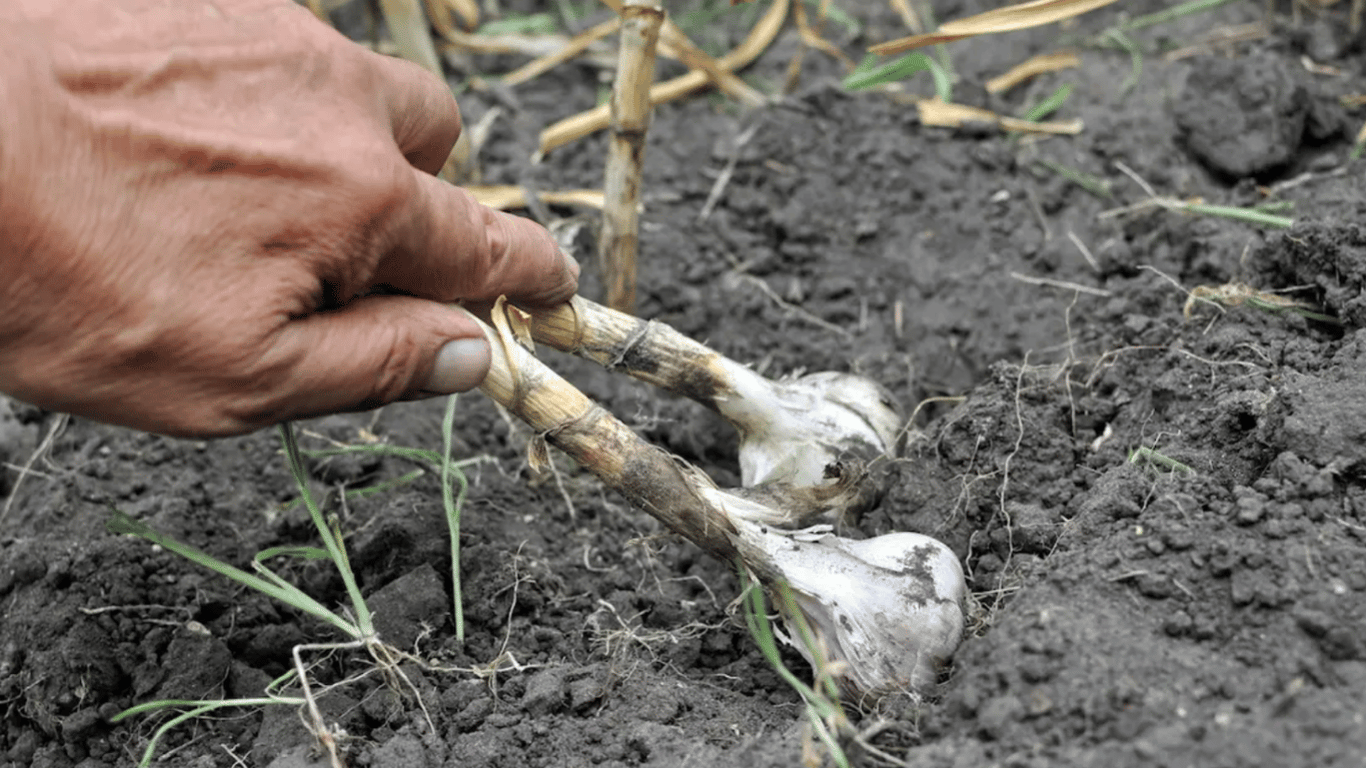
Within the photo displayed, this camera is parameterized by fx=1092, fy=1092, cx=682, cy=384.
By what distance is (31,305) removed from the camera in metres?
1.20

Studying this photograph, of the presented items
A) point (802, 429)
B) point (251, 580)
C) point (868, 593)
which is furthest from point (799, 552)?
point (251, 580)

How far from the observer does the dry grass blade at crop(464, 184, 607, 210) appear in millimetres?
2436

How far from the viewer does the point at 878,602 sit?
5.07 ft

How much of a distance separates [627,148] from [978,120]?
976 millimetres

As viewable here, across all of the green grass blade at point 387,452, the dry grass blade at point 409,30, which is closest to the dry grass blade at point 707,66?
the dry grass blade at point 409,30

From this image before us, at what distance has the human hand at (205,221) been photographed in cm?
120

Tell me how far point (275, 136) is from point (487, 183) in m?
1.36

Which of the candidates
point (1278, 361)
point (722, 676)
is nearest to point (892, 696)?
point (722, 676)

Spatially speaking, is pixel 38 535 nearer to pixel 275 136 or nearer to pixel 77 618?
pixel 77 618

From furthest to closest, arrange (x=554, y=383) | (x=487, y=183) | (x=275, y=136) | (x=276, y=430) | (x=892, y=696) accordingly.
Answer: (x=487, y=183), (x=276, y=430), (x=554, y=383), (x=892, y=696), (x=275, y=136)

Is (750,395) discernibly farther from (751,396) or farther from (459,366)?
(459,366)

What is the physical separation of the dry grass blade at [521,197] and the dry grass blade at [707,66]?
1.49ft

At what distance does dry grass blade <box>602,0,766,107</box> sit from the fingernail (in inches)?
55.3

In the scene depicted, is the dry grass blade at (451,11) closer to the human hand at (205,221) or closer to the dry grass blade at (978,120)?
the dry grass blade at (978,120)
